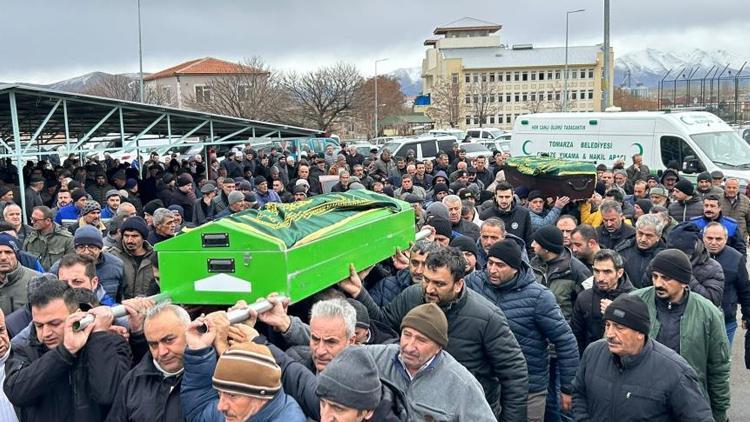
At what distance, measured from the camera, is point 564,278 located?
20.0 feet

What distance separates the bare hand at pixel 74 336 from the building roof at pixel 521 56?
8640 cm

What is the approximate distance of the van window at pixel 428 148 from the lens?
23.5 metres

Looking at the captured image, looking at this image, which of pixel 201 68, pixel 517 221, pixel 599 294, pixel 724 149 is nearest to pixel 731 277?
pixel 599 294

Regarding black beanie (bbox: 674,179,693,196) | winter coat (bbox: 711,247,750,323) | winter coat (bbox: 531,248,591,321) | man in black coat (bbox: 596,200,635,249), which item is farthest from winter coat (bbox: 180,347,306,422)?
black beanie (bbox: 674,179,693,196)

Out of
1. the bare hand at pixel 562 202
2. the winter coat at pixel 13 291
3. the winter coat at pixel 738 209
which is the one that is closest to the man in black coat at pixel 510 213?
the bare hand at pixel 562 202

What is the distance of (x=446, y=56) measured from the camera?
88500mm

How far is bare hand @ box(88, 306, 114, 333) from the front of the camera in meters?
3.88

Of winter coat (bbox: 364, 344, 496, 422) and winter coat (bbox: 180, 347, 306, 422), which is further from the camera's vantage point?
winter coat (bbox: 364, 344, 496, 422)

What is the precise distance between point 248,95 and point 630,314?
44460 millimetres

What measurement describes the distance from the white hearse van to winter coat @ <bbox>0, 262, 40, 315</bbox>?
46.1 ft

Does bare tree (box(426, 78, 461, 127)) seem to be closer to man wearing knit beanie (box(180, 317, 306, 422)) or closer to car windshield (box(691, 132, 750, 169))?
car windshield (box(691, 132, 750, 169))

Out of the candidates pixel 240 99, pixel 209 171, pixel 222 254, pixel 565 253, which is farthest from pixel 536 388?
pixel 240 99

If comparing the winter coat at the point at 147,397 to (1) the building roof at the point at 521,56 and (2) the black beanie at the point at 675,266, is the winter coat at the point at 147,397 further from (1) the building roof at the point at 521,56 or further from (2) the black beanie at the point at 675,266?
(1) the building roof at the point at 521,56

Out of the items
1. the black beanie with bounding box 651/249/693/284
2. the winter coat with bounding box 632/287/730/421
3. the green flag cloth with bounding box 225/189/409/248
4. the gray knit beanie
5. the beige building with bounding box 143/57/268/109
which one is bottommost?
the winter coat with bounding box 632/287/730/421
